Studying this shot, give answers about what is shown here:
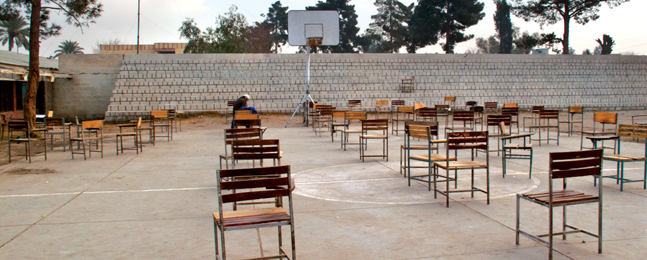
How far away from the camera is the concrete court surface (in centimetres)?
388

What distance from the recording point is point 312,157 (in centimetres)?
952

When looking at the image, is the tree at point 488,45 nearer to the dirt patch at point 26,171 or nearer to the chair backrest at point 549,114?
the chair backrest at point 549,114

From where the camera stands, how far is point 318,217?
16.2ft

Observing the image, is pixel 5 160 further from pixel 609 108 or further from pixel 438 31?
pixel 438 31

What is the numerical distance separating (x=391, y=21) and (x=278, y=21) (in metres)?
14.1

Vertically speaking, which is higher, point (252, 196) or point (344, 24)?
point (344, 24)

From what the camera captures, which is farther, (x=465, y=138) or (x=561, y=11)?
(x=561, y=11)

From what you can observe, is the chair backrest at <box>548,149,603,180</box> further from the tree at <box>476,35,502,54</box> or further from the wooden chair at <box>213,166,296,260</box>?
the tree at <box>476,35,502,54</box>

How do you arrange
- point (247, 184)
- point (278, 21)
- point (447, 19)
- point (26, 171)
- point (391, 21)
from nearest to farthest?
1. point (247, 184)
2. point (26, 171)
3. point (447, 19)
4. point (391, 21)
5. point (278, 21)

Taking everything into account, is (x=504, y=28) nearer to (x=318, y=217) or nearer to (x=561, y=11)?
(x=561, y=11)

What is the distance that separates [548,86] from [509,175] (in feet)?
76.0

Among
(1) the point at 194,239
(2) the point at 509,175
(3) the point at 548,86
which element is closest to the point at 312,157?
(2) the point at 509,175

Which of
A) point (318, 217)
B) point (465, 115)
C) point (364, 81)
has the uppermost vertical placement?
point (364, 81)

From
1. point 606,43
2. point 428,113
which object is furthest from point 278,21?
point 428,113
